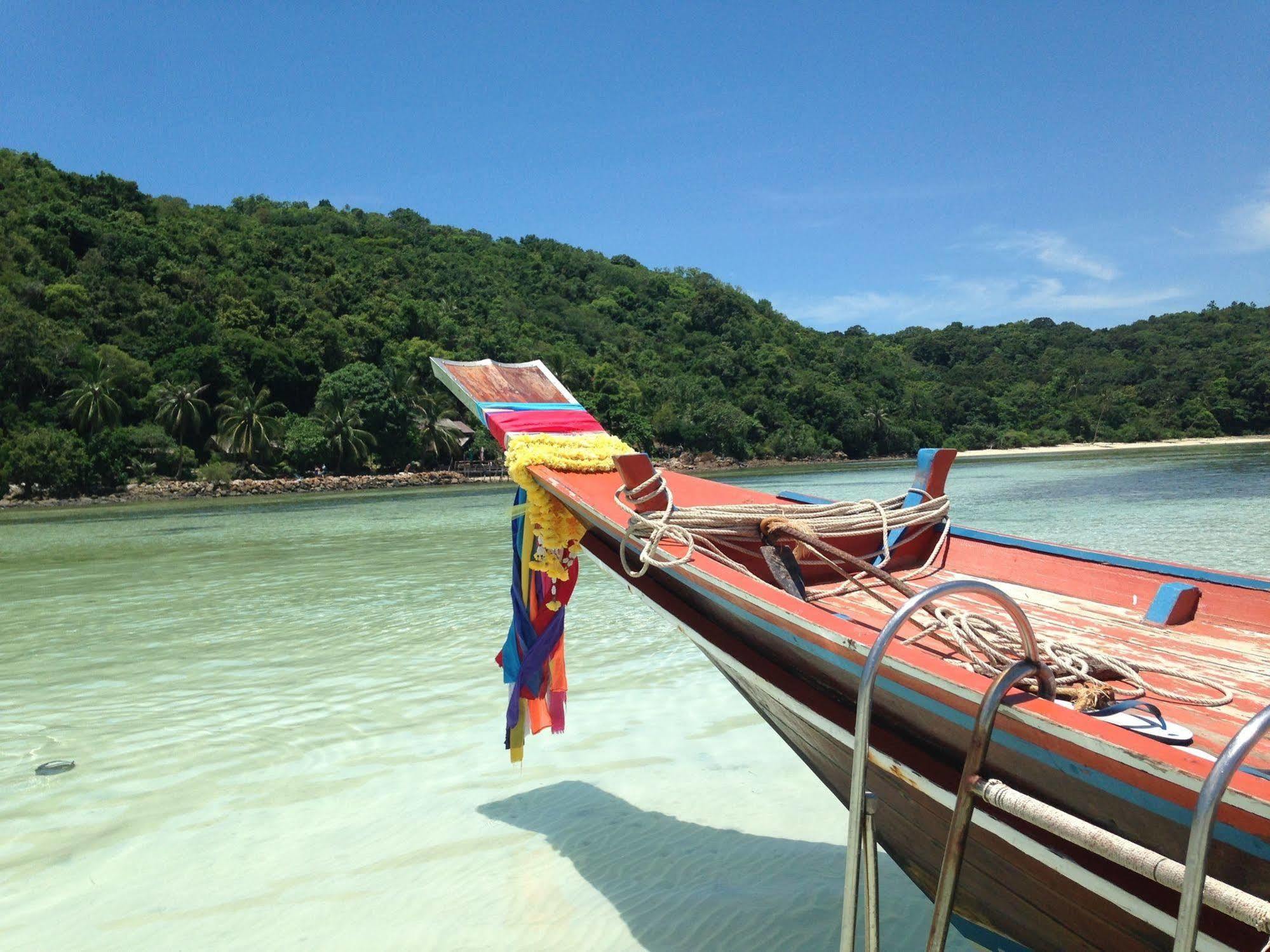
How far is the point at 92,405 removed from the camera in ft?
127

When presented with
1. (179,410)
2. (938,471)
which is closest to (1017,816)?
(938,471)

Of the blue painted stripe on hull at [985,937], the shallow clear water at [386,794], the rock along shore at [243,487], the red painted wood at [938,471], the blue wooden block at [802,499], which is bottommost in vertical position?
the rock along shore at [243,487]

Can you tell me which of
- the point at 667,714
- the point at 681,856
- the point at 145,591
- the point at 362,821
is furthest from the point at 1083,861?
the point at 145,591

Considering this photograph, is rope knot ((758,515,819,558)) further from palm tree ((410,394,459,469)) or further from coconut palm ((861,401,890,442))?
coconut palm ((861,401,890,442))

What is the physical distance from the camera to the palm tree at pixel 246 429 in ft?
137

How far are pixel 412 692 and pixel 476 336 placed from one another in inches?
2199

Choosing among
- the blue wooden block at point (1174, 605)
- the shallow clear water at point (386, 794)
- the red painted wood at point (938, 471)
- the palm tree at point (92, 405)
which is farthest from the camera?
the palm tree at point (92, 405)

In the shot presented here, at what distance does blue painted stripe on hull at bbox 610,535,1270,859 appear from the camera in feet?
3.91

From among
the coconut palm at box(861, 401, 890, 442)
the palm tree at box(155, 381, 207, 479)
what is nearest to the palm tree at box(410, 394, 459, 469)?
the palm tree at box(155, 381, 207, 479)

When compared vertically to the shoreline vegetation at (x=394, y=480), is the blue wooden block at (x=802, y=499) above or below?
above

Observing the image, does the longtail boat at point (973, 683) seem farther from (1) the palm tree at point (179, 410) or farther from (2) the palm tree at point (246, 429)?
(1) the palm tree at point (179, 410)

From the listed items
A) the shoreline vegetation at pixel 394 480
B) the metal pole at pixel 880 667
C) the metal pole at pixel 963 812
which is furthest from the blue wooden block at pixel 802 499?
the shoreline vegetation at pixel 394 480

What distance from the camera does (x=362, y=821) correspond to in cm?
361

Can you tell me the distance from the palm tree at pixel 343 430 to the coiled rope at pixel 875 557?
42919 millimetres
